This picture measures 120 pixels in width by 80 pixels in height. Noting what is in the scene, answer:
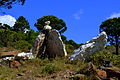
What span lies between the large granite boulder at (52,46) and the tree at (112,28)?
2995cm

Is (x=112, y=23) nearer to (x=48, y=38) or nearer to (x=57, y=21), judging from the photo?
(x=57, y=21)

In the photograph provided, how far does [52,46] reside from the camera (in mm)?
19328

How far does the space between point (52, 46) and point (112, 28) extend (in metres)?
31.3

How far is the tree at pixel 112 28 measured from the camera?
161 feet

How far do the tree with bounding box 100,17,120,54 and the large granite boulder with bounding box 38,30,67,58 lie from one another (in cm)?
2995

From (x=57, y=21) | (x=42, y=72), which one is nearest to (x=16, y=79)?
(x=42, y=72)

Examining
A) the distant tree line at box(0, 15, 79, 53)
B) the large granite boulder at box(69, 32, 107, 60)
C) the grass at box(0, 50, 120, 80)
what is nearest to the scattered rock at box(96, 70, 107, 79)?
the grass at box(0, 50, 120, 80)

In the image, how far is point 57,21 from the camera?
164 feet

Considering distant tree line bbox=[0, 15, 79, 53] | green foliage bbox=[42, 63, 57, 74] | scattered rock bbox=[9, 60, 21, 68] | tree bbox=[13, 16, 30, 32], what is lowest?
green foliage bbox=[42, 63, 57, 74]

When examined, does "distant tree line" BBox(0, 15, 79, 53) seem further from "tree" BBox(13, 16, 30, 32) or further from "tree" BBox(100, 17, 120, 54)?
"tree" BBox(100, 17, 120, 54)

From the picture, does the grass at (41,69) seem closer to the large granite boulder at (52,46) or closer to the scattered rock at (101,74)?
the scattered rock at (101,74)

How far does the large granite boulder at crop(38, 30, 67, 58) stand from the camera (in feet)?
62.0

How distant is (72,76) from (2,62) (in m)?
5.90

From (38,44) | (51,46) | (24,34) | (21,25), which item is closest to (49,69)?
(51,46)
